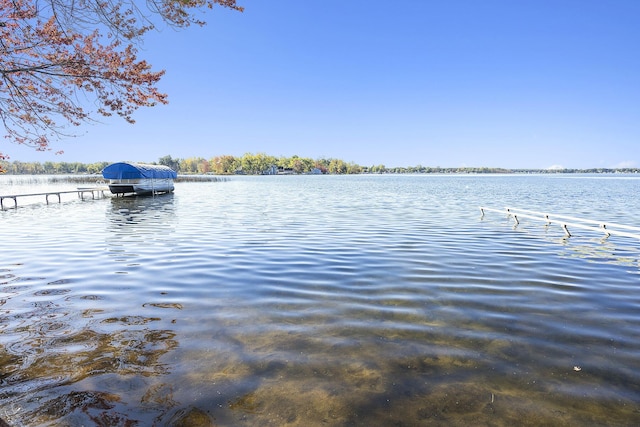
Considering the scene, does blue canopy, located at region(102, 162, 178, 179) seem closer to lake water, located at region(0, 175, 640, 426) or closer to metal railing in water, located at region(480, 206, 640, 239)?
lake water, located at region(0, 175, 640, 426)

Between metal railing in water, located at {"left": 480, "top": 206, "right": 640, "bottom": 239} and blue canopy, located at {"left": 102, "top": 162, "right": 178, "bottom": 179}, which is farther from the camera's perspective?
blue canopy, located at {"left": 102, "top": 162, "right": 178, "bottom": 179}

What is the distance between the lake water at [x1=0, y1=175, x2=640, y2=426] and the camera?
385cm

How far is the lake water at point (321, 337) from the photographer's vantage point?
12.6ft

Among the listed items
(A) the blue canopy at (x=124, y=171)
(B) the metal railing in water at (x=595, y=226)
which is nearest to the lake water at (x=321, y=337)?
(B) the metal railing in water at (x=595, y=226)

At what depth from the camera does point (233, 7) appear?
741cm

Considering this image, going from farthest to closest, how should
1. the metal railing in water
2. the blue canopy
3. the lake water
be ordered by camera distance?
the blue canopy, the metal railing in water, the lake water

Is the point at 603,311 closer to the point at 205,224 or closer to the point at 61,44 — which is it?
the point at 61,44

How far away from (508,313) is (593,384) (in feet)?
7.35

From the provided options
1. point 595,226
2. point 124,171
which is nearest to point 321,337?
point 595,226

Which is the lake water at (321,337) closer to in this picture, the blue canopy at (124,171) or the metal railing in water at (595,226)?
the metal railing in water at (595,226)

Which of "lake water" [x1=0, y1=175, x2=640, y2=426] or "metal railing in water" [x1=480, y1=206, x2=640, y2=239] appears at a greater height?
"metal railing in water" [x1=480, y1=206, x2=640, y2=239]

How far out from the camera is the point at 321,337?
5535 millimetres

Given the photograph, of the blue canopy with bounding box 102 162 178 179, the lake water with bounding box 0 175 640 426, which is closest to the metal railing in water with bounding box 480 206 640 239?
the lake water with bounding box 0 175 640 426

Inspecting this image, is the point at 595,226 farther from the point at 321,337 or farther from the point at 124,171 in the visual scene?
the point at 124,171
